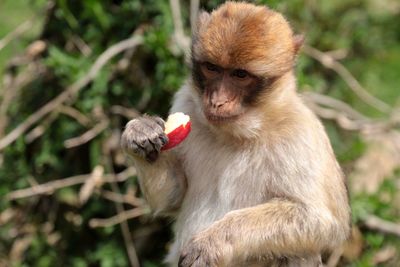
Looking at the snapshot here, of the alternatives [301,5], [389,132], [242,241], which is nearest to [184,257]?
[242,241]

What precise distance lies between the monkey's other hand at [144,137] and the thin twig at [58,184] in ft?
6.05

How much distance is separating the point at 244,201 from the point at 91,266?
8.08 feet

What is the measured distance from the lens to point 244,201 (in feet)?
19.4

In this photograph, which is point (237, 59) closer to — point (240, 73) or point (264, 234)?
point (240, 73)

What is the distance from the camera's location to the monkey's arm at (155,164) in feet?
18.9

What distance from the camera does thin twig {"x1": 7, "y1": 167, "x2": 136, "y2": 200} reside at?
24.9 feet

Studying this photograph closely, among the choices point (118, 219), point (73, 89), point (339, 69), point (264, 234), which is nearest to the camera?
point (264, 234)

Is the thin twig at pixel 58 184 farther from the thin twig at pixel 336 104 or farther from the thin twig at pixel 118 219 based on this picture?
the thin twig at pixel 336 104

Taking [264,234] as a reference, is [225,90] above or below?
above

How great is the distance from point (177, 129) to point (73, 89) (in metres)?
1.98

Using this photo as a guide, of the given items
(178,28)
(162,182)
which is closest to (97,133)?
(178,28)

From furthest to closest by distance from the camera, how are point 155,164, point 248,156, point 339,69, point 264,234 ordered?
point 339,69 < point 155,164 < point 248,156 < point 264,234

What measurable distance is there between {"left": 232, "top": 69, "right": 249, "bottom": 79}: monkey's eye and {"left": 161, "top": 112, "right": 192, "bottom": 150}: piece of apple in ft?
1.35

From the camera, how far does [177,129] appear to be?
5750 mm
